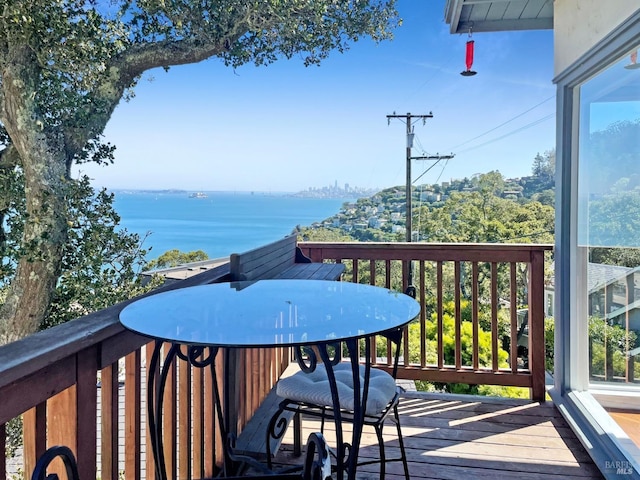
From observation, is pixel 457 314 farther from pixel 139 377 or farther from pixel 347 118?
pixel 347 118

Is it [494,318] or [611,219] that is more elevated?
[611,219]

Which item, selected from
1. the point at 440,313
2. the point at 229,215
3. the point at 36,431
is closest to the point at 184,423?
the point at 36,431

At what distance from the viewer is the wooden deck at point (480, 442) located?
2.07 metres

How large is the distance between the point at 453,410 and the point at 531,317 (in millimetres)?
845

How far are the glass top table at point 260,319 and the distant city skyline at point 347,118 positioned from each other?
11.8 m

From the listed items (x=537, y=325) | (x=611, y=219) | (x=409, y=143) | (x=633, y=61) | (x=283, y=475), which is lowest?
(x=283, y=475)

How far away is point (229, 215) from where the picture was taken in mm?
15633

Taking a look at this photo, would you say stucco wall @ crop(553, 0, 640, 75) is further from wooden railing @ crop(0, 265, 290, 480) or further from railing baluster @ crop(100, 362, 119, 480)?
railing baluster @ crop(100, 362, 119, 480)

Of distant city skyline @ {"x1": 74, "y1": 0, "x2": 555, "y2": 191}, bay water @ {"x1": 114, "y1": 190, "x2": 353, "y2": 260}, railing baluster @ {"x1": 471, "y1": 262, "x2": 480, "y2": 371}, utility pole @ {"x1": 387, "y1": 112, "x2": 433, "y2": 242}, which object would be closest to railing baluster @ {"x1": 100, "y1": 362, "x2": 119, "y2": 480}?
railing baluster @ {"x1": 471, "y1": 262, "x2": 480, "y2": 371}

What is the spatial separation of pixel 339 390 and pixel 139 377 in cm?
73

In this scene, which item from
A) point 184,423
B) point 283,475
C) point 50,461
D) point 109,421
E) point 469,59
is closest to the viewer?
point 50,461

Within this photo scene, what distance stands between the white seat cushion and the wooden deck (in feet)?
2.07

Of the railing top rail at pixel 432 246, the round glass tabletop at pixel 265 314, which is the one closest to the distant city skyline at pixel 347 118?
the railing top rail at pixel 432 246

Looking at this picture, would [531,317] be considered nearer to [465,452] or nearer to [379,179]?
[465,452]
